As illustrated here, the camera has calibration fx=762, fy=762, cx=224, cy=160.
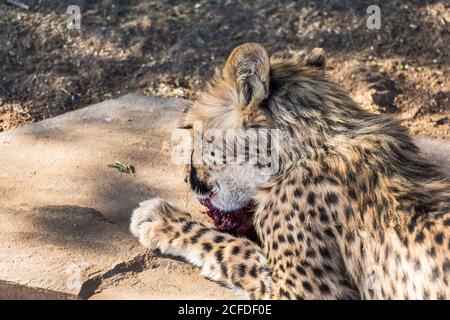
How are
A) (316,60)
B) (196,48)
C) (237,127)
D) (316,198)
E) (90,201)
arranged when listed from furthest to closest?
1. (196,48)
2. (90,201)
3. (316,60)
4. (237,127)
5. (316,198)

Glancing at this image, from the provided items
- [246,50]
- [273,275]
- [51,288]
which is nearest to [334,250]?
[273,275]

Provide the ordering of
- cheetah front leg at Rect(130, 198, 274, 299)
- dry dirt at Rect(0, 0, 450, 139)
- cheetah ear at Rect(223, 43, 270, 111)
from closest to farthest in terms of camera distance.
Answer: cheetah ear at Rect(223, 43, 270, 111) → cheetah front leg at Rect(130, 198, 274, 299) → dry dirt at Rect(0, 0, 450, 139)

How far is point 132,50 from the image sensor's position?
22.9 ft

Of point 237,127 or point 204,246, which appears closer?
point 237,127

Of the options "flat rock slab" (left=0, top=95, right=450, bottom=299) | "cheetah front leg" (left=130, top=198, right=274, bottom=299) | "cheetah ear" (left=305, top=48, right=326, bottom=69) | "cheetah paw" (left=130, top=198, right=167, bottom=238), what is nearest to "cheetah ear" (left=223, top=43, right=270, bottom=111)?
"cheetah ear" (left=305, top=48, right=326, bottom=69)

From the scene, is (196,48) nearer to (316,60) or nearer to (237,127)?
(316,60)

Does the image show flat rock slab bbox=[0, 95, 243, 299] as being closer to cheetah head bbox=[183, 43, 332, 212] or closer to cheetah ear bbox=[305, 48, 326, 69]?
cheetah head bbox=[183, 43, 332, 212]

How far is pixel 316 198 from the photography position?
3.84m

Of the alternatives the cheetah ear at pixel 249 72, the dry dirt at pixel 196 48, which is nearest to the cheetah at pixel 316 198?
the cheetah ear at pixel 249 72

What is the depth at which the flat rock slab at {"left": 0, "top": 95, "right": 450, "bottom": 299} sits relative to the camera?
13.2ft

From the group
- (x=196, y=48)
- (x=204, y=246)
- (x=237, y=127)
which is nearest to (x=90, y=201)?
(x=204, y=246)

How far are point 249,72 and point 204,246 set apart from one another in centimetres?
102

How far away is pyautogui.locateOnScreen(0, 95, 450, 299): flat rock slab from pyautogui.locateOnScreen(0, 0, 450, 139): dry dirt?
51 centimetres

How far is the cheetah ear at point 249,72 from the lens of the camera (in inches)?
151
